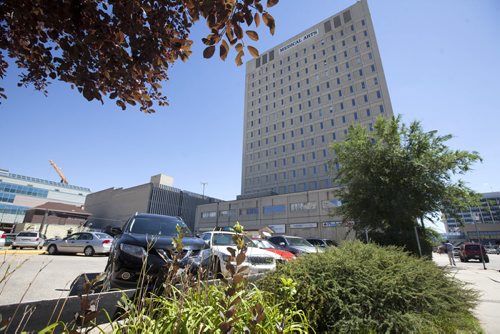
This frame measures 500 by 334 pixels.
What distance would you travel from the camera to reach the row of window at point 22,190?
265 ft

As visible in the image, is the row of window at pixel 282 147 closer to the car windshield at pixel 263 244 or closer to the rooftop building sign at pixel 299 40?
the rooftop building sign at pixel 299 40

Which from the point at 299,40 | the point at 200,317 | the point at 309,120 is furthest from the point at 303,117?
the point at 200,317

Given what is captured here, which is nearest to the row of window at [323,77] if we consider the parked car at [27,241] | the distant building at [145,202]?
the distant building at [145,202]

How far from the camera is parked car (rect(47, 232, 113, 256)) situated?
17.3 metres

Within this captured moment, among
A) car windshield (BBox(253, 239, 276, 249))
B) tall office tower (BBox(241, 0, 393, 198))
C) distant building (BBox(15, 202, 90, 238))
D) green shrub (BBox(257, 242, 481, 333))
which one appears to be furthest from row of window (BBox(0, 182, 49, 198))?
green shrub (BBox(257, 242, 481, 333))

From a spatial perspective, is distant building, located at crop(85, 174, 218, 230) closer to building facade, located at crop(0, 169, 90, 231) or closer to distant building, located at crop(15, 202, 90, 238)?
distant building, located at crop(15, 202, 90, 238)

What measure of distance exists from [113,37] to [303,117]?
221ft

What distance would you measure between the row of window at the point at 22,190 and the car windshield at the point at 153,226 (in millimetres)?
105257

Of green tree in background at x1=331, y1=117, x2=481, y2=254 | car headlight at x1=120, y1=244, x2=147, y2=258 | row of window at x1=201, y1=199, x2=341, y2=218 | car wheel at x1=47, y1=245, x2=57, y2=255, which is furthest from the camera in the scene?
row of window at x1=201, y1=199, x2=341, y2=218

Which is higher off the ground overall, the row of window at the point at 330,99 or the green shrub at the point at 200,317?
the row of window at the point at 330,99

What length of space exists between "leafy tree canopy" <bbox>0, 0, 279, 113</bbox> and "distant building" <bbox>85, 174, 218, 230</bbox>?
248 feet

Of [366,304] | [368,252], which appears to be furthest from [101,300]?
[368,252]

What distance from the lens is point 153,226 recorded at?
6008 mm

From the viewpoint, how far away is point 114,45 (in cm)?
291
